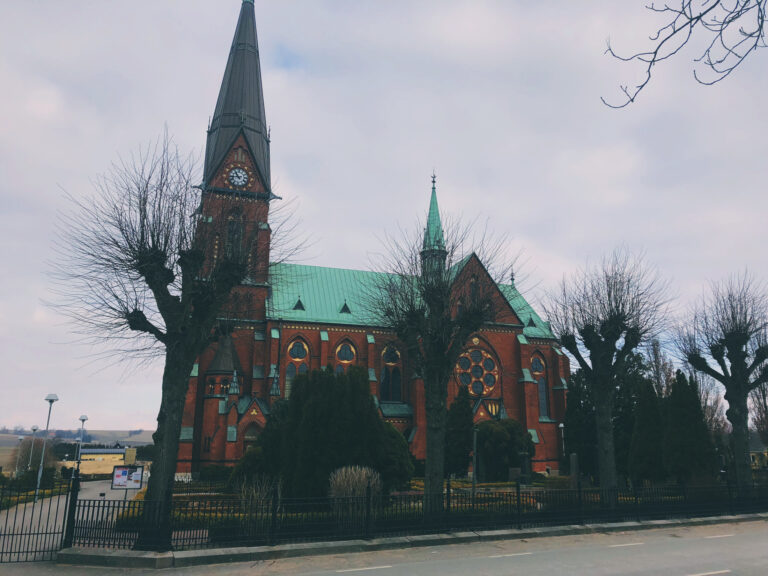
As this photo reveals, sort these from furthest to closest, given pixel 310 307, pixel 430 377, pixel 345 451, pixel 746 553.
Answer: pixel 310 307, pixel 345 451, pixel 430 377, pixel 746 553

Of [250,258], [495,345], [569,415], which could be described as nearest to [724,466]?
[569,415]

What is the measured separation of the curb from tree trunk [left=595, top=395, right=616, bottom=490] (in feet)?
13.9

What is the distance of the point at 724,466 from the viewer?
43562 millimetres

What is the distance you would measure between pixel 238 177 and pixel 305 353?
15.8 meters

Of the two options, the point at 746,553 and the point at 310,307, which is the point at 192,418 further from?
the point at 746,553

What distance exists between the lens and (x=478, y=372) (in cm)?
4594

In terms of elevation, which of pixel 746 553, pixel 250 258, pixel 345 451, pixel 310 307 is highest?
pixel 310 307

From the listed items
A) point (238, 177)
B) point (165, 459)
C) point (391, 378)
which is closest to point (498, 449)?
point (391, 378)

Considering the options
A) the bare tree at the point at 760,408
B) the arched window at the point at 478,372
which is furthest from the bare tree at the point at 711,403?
the arched window at the point at 478,372

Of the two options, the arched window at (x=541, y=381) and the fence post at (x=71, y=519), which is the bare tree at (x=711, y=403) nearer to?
the arched window at (x=541, y=381)

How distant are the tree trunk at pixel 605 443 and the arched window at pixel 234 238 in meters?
15.6

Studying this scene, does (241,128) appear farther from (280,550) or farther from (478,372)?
(280,550)

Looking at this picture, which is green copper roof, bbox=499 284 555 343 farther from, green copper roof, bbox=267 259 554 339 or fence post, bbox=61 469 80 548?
fence post, bbox=61 469 80 548

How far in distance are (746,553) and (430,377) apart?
31.0 feet
